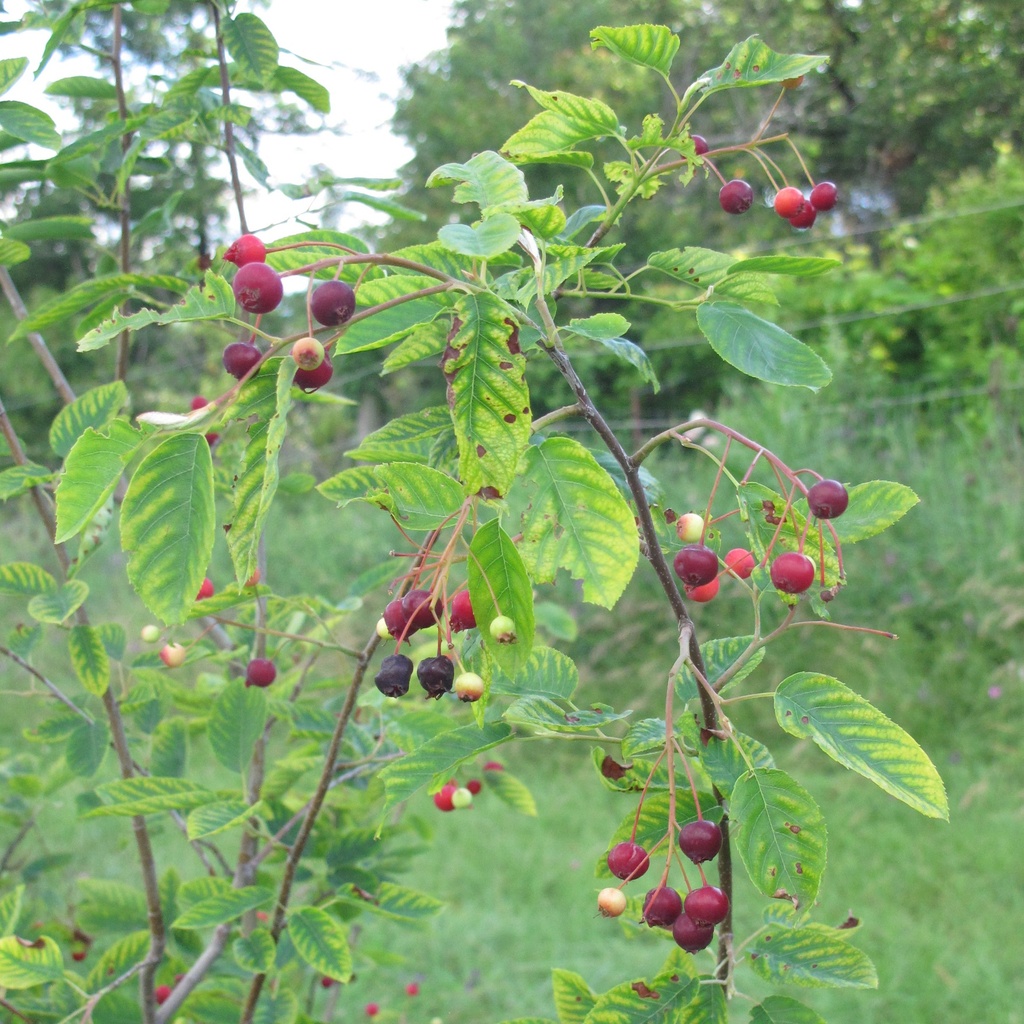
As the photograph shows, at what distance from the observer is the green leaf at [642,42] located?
32.7 inches

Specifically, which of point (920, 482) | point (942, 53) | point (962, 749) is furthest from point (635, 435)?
point (942, 53)

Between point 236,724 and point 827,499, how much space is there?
918 millimetres

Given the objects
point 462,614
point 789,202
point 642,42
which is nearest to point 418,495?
point 462,614

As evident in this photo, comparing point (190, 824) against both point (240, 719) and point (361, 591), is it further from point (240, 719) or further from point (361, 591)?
point (361, 591)

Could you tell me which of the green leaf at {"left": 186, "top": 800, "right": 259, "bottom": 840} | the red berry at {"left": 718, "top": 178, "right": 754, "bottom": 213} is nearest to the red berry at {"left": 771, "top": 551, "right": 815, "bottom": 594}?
the red berry at {"left": 718, "top": 178, "right": 754, "bottom": 213}

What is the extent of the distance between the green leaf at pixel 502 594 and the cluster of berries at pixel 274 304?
154 millimetres

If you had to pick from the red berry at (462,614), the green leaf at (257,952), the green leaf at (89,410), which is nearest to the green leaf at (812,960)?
the red berry at (462,614)

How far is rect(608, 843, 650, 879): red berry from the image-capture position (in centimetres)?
75

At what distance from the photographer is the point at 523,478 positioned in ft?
2.35

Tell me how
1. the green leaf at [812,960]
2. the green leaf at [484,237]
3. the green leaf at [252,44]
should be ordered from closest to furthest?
the green leaf at [484,237] → the green leaf at [812,960] → the green leaf at [252,44]

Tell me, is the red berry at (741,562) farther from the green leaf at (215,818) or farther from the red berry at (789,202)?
the green leaf at (215,818)

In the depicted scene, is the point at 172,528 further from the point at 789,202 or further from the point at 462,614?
the point at 789,202

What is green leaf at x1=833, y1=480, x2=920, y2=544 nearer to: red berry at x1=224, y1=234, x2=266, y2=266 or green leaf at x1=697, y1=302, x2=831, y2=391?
green leaf at x1=697, y1=302, x2=831, y2=391

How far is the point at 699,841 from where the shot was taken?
0.73 metres
